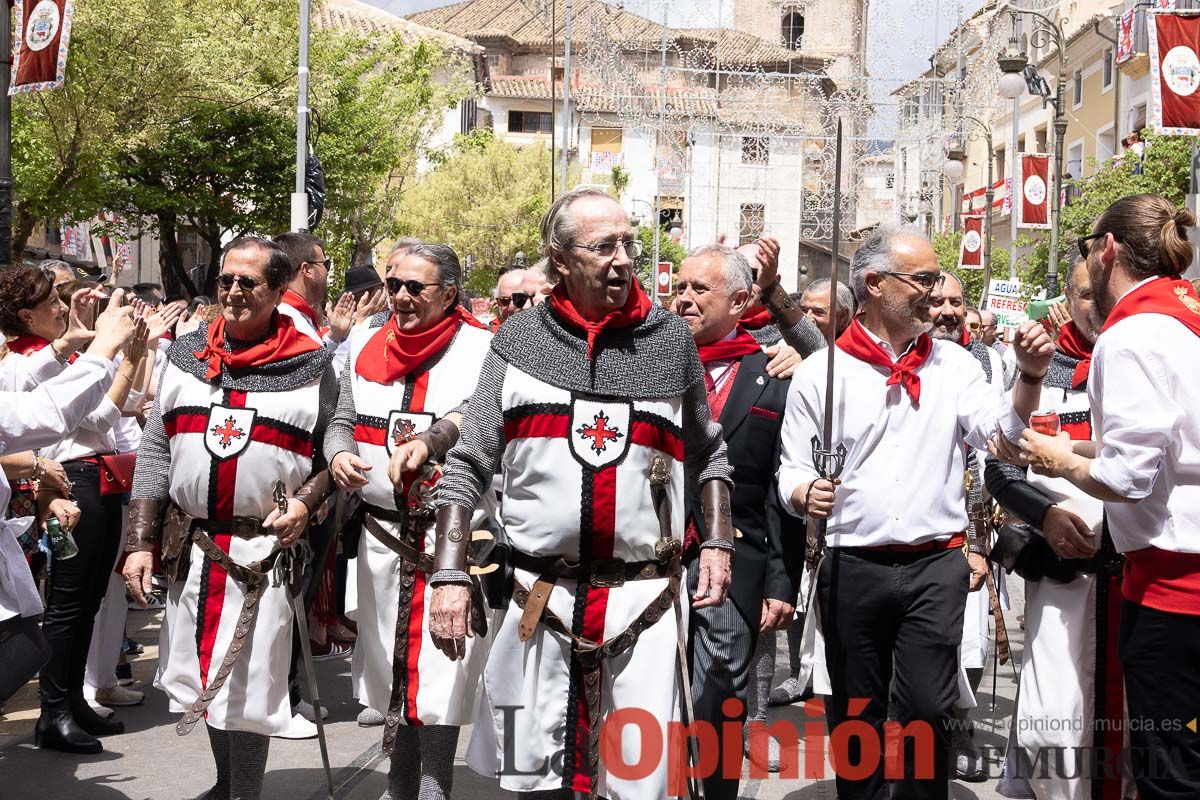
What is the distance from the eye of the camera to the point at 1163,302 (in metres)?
4.02

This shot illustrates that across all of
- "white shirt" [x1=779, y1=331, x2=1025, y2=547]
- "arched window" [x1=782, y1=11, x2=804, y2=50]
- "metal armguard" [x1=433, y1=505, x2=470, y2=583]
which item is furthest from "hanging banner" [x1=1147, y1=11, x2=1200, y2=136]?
"arched window" [x1=782, y1=11, x2=804, y2=50]

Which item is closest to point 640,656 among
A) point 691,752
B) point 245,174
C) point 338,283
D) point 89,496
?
point 691,752

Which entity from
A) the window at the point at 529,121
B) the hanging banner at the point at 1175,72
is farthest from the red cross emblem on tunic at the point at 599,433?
the window at the point at 529,121

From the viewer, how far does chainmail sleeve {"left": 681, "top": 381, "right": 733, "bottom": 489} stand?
453cm

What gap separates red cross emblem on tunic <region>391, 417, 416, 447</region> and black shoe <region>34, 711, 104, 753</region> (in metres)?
2.49

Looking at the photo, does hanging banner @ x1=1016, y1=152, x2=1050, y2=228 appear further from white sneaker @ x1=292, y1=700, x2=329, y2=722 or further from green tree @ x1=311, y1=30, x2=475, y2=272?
white sneaker @ x1=292, y1=700, x2=329, y2=722

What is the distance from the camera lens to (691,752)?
→ 14.4ft

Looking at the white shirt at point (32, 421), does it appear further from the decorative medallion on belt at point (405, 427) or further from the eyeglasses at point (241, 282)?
the decorative medallion on belt at point (405, 427)

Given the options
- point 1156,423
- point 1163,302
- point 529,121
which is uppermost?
point 529,121

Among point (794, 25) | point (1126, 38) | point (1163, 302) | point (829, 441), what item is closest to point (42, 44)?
point (829, 441)

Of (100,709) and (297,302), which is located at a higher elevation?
(297,302)

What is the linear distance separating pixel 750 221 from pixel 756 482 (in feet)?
171

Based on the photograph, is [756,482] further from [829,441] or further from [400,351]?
[400,351]

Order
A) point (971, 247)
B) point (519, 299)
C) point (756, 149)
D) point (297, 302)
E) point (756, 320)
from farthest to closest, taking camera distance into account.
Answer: point (756, 149) < point (971, 247) < point (519, 299) < point (297, 302) < point (756, 320)
